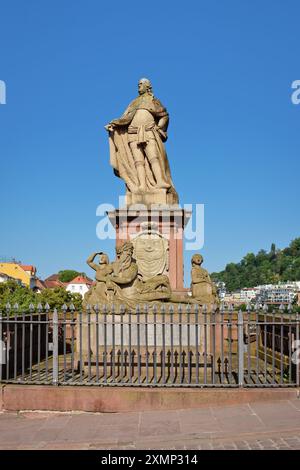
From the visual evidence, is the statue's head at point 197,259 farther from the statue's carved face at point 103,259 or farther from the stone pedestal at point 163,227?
the statue's carved face at point 103,259

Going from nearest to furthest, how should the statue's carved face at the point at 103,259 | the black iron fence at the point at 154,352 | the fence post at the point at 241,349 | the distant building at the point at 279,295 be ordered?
the fence post at the point at 241,349 < the black iron fence at the point at 154,352 < the statue's carved face at the point at 103,259 < the distant building at the point at 279,295

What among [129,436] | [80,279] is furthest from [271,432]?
[80,279]

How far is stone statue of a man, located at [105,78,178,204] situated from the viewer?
15195 mm

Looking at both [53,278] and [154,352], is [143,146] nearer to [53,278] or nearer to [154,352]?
[154,352]

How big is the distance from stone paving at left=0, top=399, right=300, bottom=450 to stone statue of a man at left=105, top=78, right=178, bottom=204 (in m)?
7.42

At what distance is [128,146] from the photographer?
15.6 m

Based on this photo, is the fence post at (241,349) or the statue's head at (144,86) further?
the statue's head at (144,86)

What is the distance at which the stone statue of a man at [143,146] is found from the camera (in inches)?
598

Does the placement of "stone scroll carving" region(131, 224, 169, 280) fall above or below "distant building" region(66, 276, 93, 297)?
above

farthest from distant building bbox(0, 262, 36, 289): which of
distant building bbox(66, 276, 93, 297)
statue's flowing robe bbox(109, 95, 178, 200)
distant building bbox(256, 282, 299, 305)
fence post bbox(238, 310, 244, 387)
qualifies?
fence post bbox(238, 310, 244, 387)

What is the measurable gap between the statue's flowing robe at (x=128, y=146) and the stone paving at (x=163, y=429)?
25.4ft

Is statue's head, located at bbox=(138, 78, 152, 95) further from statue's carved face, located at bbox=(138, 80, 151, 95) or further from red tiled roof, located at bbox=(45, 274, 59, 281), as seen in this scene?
red tiled roof, located at bbox=(45, 274, 59, 281)

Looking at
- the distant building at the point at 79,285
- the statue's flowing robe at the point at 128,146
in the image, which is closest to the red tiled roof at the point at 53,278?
the distant building at the point at 79,285
